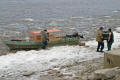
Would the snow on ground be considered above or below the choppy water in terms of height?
below

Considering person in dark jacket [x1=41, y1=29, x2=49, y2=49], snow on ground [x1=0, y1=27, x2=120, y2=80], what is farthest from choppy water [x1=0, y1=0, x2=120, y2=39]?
snow on ground [x1=0, y1=27, x2=120, y2=80]

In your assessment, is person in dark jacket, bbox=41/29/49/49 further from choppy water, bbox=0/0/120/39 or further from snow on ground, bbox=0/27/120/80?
choppy water, bbox=0/0/120/39

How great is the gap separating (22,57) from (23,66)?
7.05ft

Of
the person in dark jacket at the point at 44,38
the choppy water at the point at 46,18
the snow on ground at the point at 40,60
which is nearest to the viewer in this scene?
the snow on ground at the point at 40,60

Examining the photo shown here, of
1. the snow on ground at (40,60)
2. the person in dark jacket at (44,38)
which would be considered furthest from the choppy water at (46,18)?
the snow on ground at (40,60)

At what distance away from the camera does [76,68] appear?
13.1 metres

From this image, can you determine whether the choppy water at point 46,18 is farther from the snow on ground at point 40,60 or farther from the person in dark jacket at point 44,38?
the snow on ground at point 40,60

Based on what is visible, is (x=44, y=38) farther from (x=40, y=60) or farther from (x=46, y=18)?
(x=46, y=18)

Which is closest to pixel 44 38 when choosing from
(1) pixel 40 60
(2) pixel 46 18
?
(1) pixel 40 60

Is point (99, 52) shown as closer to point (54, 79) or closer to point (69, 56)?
point (69, 56)

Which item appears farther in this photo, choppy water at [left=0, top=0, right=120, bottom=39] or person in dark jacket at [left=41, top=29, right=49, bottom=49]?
choppy water at [left=0, top=0, right=120, bottom=39]

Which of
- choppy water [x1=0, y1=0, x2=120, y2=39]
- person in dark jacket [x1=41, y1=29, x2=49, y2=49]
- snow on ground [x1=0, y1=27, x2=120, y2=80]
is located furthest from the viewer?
choppy water [x1=0, y1=0, x2=120, y2=39]

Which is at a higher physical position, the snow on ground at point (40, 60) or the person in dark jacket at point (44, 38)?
the person in dark jacket at point (44, 38)

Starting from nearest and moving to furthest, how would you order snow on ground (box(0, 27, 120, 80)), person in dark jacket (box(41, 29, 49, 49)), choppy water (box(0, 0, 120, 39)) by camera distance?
snow on ground (box(0, 27, 120, 80))
person in dark jacket (box(41, 29, 49, 49))
choppy water (box(0, 0, 120, 39))
